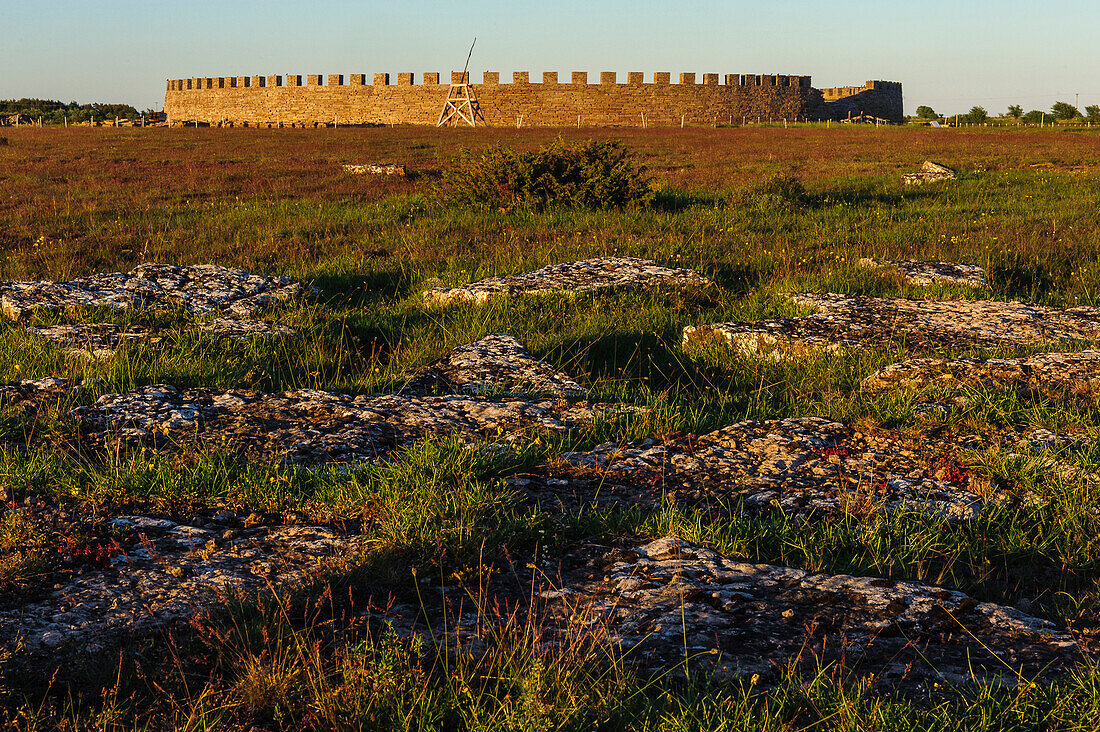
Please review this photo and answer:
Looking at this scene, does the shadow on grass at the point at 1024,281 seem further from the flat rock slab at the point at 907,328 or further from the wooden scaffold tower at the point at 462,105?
the wooden scaffold tower at the point at 462,105

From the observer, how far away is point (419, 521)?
2543mm

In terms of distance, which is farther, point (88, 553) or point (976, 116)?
point (976, 116)

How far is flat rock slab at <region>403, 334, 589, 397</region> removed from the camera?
169 inches

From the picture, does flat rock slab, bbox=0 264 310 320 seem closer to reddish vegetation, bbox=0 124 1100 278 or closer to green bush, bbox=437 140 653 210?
reddish vegetation, bbox=0 124 1100 278

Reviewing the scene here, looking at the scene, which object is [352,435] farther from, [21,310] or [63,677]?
[21,310]

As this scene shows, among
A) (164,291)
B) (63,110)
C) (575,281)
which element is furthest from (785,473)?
(63,110)

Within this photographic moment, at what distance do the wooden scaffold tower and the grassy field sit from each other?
4337 cm

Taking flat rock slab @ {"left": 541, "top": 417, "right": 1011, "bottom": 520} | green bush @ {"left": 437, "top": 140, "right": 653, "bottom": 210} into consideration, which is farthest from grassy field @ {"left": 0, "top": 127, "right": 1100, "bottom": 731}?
green bush @ {"left": 437, "top": 140, "right": 653, "bottom": 210}

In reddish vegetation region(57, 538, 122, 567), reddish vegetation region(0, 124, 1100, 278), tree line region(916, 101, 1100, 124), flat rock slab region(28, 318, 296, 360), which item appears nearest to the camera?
reddish vegetation region(57, 538, 122, 567)

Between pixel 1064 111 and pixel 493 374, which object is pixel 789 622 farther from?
pixel 1064 111

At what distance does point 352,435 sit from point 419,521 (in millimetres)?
1109

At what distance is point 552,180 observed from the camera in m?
11.3

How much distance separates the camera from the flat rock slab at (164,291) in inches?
231

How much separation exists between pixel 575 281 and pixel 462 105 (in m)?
50.6
